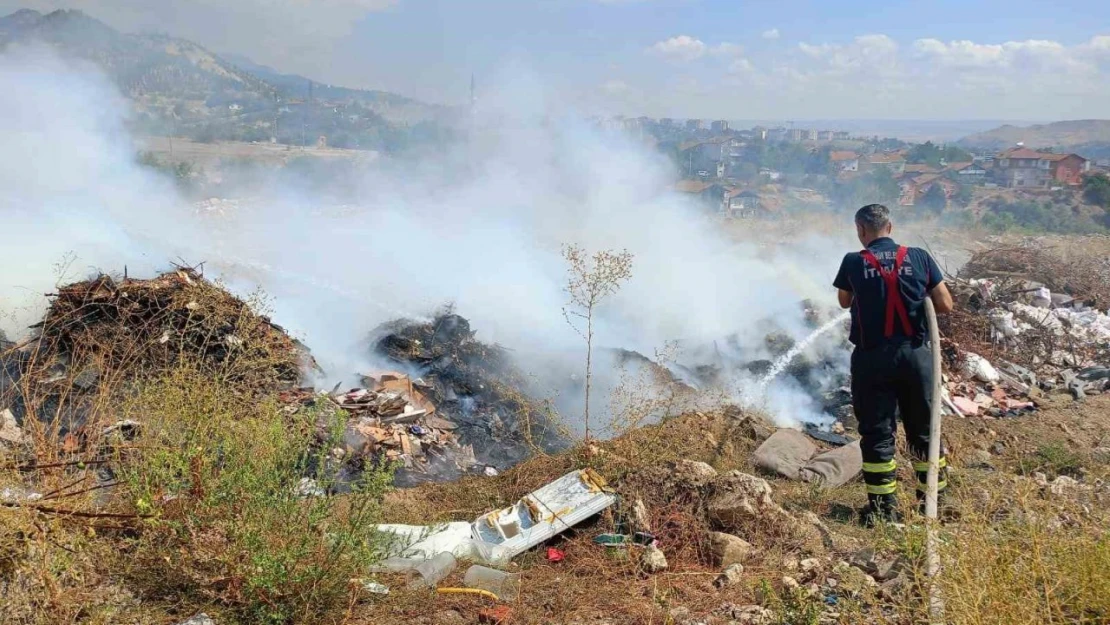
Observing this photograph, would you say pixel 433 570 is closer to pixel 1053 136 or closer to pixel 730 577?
pixel 730 577

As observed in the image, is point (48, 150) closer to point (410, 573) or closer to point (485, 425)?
point (485, 425)

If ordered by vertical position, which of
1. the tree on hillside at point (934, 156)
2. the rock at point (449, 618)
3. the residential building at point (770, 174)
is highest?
the tree on hillside at point (934, 156)

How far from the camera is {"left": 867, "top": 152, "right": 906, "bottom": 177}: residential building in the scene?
41888 mm

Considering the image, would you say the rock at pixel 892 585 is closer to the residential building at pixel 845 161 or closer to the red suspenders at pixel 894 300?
the red suspenders at pixel 894 300

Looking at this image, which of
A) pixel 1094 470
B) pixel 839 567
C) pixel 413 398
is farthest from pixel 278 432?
pixel 1094 470

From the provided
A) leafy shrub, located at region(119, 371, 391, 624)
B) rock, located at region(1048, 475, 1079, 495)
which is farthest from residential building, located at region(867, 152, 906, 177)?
leafy shrub, located at region(119, 371, 391, 624)

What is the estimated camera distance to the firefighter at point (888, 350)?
3.83m

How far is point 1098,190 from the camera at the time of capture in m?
34.5

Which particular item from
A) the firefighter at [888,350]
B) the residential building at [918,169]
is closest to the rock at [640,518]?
the firefighter at [888,350]

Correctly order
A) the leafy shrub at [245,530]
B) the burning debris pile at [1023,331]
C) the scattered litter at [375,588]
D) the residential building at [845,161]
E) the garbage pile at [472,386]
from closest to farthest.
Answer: the leafy shrub at [245,530]
the scattered litter at [375,588]
the garbage pile at [472,386]
the burning debris pile at [1023,331]
the residential building at [845,161]

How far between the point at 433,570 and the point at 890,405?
2.54 m

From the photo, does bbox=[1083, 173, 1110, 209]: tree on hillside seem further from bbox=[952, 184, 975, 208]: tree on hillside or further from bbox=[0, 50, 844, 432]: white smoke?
bbox=[0, 50, 844, 432]: white smoke

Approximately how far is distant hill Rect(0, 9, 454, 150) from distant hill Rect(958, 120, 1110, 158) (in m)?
106

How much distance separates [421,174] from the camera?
79.9 feet
